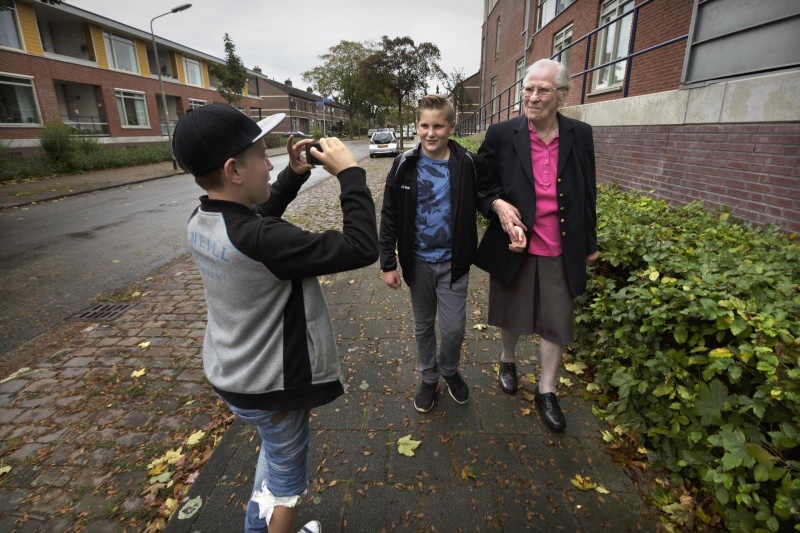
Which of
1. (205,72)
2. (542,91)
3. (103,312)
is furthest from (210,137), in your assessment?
(205,72)

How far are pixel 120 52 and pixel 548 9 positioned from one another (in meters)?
27.0

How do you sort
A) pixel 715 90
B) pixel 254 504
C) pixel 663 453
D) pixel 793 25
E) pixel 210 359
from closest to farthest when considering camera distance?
1. pixel 210 359
2. pixel 254 504
3. pixel 663 453
4. pixel 793 25
5. pixel 715 90

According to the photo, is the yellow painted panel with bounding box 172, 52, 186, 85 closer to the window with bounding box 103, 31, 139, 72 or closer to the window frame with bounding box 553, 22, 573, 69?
the window with bounding box 103, 31, 139, 72

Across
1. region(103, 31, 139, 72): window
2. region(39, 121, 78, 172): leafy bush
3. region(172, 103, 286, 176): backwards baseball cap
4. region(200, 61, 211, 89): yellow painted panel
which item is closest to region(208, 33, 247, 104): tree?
region(200, 61, 211, 89): yellow painted panel

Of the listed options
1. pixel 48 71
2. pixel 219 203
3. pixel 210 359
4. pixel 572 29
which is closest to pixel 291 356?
pixel 210 359

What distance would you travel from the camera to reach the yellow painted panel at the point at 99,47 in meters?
25.1

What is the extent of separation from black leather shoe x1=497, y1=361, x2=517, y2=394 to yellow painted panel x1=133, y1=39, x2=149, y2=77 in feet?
113

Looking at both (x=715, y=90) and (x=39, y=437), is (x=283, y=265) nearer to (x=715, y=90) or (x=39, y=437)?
(x=39, y=437)

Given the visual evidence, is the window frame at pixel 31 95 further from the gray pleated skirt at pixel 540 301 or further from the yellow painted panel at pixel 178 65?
the gray pleated skirt at pixel 540 301

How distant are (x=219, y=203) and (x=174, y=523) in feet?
5.79

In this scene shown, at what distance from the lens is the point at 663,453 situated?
234cm

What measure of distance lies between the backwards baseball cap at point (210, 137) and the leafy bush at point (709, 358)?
7.01 ft

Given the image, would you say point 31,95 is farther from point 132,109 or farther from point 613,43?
point 613,43

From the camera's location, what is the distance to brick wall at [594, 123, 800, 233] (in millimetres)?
3506
